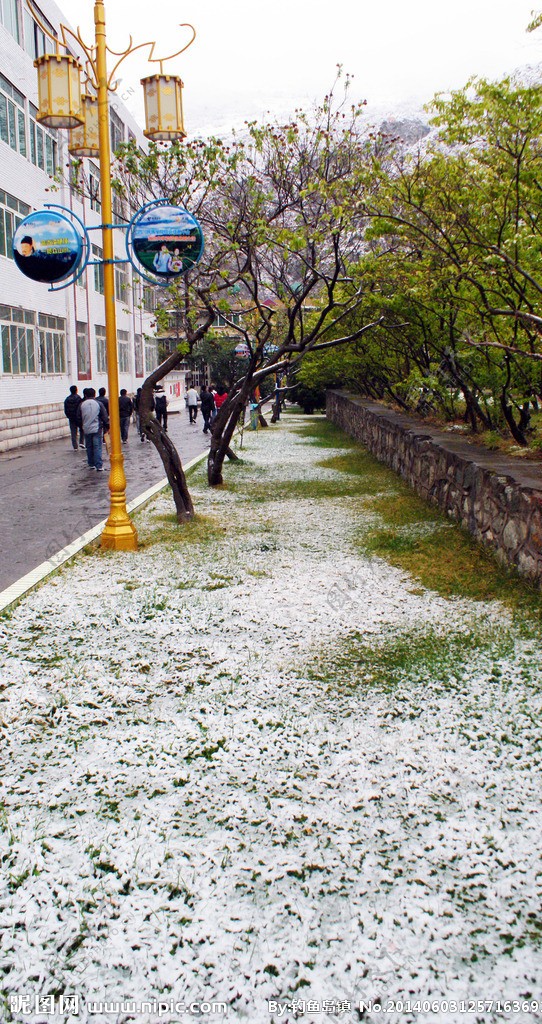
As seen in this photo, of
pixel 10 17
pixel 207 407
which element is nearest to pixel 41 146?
pixel 10 17

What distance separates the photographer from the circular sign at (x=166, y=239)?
823 cm

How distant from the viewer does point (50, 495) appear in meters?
13.5

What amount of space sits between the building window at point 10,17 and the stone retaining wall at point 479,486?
18900 millimetres

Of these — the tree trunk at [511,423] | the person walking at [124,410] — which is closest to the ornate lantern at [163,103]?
the tree trunk at [511,423]

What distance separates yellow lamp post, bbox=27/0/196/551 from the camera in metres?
7.86

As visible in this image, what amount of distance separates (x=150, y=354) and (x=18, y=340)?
27.3 metres

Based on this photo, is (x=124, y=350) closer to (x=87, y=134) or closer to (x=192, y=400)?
(x=192, y=400)

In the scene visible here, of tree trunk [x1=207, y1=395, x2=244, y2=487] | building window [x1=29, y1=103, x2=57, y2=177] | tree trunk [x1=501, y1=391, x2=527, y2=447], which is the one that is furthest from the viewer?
building window [x1=29, y1=103, x2=57, y2=177]

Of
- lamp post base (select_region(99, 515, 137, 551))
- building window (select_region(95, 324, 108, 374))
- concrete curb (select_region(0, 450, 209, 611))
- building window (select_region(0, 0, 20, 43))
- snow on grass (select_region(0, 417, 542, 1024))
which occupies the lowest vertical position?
snow on grass (select_region(0, 417, 542, 1024))

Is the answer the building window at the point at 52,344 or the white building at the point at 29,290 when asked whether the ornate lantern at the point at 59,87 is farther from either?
the building window at the point at 52,344

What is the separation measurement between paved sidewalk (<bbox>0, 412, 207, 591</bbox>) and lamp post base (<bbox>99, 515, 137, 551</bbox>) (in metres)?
0.62

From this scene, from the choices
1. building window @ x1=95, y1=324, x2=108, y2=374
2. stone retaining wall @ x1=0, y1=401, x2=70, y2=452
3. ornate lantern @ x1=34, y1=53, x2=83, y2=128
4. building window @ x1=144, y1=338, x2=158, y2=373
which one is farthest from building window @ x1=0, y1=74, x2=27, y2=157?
building window @ x1=144, y1=338, x2=158, y2=373

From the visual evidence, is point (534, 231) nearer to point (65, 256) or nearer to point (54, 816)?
point (65, 256)

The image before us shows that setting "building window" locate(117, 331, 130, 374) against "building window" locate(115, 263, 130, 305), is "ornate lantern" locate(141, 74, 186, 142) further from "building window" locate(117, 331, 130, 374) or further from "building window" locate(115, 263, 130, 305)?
"building window" locate(117, 331, 130, 374)
